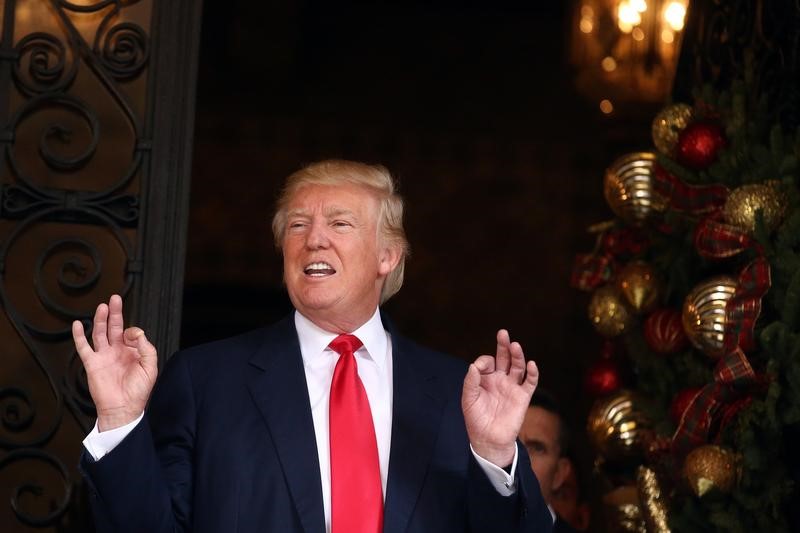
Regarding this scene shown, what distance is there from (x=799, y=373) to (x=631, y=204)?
3.38 ft

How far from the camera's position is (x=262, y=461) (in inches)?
128

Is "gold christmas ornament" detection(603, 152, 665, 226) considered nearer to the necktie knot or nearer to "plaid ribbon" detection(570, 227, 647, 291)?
"plaid ribbon" detection(570, 227, 647, 291)

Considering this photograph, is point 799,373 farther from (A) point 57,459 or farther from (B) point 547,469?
(A) point 57,459

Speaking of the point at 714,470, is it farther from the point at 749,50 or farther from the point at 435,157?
the point at 435,157

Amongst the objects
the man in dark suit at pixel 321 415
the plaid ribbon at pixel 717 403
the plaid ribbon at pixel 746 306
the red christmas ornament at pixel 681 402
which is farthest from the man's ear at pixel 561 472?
the man in dark suit at pixel 321 415

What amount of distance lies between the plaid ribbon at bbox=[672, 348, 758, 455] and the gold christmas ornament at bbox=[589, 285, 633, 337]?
533 millimetres

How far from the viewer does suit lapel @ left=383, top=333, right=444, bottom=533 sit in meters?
3.23

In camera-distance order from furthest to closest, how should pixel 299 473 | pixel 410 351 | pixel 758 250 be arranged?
pixel 758 250 → pixel 410 351 → pixel 299 473

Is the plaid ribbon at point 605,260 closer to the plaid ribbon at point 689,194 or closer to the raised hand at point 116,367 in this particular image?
the plaid ribbon at point 689,194

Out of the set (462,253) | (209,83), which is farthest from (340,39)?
(462,253)

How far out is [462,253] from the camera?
28.8 feet

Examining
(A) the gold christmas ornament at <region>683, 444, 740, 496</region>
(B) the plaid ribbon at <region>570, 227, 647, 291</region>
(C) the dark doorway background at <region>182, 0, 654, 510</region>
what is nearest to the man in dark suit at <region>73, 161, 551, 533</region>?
(A) the gold christmas ornament at <region>683, 444, 740, 496</region>

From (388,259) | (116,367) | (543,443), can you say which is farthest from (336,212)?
(543,443)

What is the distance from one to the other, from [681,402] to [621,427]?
31 centimetres
